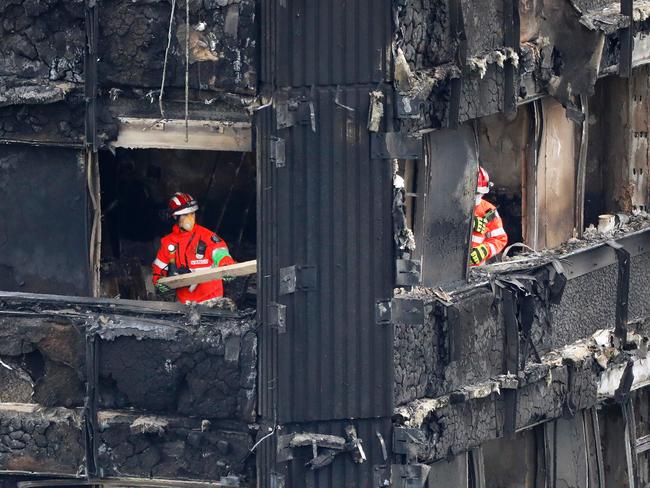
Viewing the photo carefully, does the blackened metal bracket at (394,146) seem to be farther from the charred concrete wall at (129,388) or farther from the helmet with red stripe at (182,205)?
the helmet with red stripe at (182,205)

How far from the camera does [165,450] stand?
19.0 metres

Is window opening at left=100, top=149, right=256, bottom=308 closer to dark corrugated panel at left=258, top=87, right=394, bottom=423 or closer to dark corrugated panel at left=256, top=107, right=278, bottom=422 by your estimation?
dark corrugated panel at left=256, top=107, right=278, bottom=422

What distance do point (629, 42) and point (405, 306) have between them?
4682 mm

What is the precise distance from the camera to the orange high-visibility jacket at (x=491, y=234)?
2138cm

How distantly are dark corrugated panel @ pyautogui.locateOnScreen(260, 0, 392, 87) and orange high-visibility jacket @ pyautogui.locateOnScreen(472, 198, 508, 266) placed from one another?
3.43 m

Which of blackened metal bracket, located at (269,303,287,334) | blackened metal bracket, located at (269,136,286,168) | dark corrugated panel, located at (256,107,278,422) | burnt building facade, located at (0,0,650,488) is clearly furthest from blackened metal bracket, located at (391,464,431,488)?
blackened metal bracket, located at (269,136,286,168)

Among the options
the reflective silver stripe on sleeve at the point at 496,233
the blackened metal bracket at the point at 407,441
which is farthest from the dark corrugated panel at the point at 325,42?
the reflective silver stripe on sleeve at the point at 496,233

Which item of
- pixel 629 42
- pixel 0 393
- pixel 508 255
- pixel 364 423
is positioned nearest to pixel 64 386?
pixel 0 393

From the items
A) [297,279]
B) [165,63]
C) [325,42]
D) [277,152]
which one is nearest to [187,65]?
[165,63]

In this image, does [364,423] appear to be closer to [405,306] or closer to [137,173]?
[405,306]

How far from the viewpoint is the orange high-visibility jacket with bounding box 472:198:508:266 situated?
21.4 metres

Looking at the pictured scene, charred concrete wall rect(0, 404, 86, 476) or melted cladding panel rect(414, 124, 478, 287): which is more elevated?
melted cladding panel rect(414, 124, 478, 287)

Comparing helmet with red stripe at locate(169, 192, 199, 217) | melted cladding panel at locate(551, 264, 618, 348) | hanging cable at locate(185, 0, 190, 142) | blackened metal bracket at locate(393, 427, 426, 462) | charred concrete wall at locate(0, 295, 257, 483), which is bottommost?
blackened metal bracket at locate(393, 427, 426, 462)

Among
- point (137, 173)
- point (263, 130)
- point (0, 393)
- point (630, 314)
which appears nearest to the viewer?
point (263, 130)
